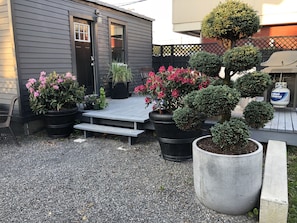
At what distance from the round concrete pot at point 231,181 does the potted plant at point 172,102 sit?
0.97 meters

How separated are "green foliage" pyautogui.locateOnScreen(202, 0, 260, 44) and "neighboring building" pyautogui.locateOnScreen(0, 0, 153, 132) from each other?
3.44 m

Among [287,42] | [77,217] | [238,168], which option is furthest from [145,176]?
[287,42]

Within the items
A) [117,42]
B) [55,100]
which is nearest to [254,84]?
[55,100]

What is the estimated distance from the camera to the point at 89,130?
428 centimetres

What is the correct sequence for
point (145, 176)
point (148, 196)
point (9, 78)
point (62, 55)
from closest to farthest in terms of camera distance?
point (148, 196) → point (145, 176) → point (9, 78) → point (62, 55)

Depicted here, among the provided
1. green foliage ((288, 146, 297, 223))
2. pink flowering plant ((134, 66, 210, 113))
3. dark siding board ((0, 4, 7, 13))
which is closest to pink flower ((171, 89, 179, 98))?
pink flowering plant ((134, 66, 210, 113))

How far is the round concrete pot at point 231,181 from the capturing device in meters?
2.02

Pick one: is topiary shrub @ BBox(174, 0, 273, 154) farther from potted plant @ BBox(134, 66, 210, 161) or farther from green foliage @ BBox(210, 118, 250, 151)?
potted plant @ BBox(134, 66, 210, 161)

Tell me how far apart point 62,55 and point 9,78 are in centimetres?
123

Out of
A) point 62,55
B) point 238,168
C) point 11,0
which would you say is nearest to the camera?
point 238,168

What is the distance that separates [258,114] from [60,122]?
3167mm

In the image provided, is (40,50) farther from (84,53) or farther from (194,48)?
(194,48)

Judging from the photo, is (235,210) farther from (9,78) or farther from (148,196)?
(9,78)

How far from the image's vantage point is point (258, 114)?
7.42 feet
